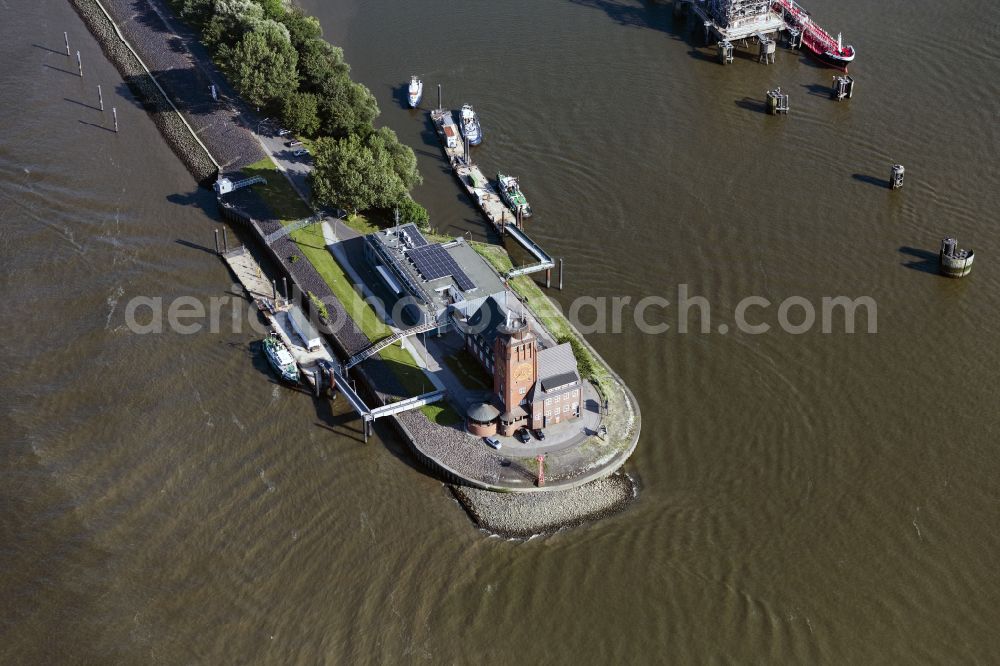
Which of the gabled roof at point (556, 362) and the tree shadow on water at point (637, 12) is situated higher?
the tree shadow on water at point (637, 12)

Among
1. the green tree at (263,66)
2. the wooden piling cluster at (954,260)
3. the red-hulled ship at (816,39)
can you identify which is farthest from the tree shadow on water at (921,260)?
the green tree at (263,66)

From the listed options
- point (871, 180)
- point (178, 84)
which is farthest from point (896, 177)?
point (178, 84)

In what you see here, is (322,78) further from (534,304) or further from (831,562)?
(831,562)

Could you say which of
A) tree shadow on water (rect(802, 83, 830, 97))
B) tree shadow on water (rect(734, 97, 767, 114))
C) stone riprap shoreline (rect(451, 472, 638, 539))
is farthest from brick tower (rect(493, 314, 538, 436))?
tree shadow on water (rect(802, 83, 830, 97))

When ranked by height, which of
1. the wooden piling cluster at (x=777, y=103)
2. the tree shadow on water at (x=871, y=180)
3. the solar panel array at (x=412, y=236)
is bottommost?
the solar panel array at (x=412, y=236)

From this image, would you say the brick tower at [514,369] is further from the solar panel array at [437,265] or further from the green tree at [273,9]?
the green tree at [273,9]

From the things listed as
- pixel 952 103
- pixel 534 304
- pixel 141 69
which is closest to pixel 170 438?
pixel 534 304
